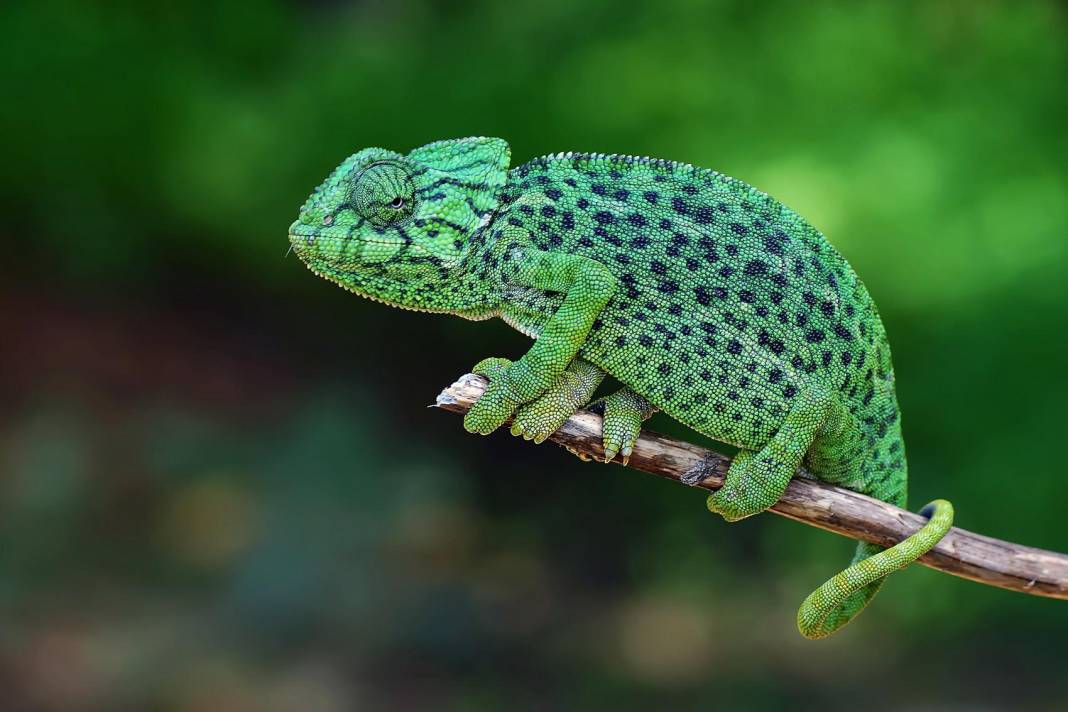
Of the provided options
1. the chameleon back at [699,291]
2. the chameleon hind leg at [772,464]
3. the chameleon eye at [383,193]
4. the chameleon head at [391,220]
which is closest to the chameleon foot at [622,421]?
the chameleon back at [699,291]

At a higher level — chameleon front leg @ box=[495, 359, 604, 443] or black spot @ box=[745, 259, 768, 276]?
black spot @ box=[745, 259, 768, 276]

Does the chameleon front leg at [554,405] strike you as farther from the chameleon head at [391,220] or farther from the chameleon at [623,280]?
the chameleon head at [391,220]

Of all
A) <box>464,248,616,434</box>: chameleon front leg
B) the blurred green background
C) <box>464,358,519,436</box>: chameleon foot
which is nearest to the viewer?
<box>464,248,616,434</box>: chameleon front leg

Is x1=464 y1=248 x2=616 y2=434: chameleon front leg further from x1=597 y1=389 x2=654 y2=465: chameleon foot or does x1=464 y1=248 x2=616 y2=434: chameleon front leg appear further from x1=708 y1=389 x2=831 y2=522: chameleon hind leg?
x1=708 y1=389 x2=831 y2=522: chameleon hind leg

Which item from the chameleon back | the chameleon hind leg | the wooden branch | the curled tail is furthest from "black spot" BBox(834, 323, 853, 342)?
the curled tail

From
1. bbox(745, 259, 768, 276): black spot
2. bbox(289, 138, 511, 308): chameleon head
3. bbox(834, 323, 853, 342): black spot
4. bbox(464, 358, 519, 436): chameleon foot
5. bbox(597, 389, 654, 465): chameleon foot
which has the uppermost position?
bbox(745, 259, 768, 276): black spot

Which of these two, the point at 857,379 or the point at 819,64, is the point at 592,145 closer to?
the point at 819,64

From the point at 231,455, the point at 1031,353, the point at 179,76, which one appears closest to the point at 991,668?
the point at 1031,353
